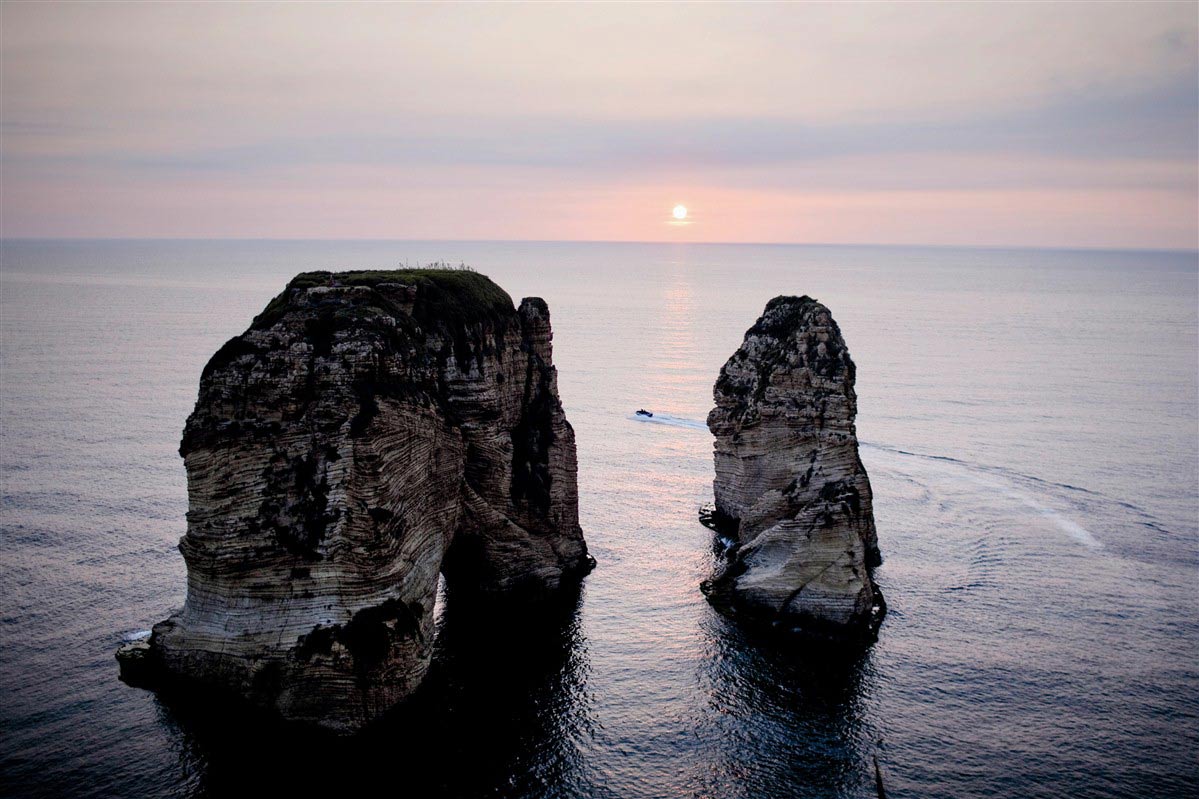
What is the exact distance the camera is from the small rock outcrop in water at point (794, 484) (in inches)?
2015

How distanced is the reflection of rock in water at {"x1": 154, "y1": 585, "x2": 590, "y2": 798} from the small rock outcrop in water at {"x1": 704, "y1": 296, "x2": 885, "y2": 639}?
511 inches

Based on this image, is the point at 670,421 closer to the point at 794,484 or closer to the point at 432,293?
the point at 794,484

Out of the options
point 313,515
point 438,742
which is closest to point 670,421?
point 313,515

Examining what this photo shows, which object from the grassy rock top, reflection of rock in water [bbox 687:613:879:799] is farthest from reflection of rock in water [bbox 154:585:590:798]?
the grassy rock top

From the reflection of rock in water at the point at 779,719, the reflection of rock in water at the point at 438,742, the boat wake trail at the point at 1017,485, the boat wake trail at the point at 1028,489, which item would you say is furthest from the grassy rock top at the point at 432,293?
the boat wake trail at the point at 1017,485

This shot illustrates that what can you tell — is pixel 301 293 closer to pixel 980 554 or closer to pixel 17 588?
pixel 17 588

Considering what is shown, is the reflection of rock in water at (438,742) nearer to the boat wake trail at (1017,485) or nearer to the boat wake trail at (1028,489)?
the boat wake trail at (1017,485)

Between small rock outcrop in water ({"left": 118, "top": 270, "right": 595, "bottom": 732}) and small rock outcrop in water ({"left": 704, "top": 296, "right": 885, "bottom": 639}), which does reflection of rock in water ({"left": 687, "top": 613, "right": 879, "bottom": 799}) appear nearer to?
small rock outcrop in water ({"left": 704, "top": 296, "right": 885, "bottom": 639})

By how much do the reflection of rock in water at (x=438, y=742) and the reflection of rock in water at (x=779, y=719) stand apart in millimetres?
5841

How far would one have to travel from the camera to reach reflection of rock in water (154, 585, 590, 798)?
117 ft

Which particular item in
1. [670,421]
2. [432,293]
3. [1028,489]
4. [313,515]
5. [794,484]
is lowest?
[1028,489]

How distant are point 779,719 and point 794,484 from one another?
18.6m

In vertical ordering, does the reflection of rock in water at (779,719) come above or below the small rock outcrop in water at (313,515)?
below

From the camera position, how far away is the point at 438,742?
126ft
